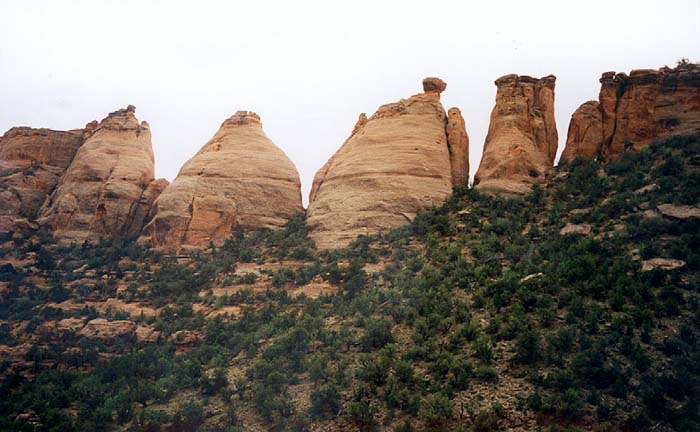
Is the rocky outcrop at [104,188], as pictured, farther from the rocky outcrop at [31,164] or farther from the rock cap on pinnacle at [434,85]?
the rock cap on pinnacle at [434,85]

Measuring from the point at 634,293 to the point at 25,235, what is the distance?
33525 mm

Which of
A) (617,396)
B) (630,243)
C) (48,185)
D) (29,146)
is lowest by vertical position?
(617,396)

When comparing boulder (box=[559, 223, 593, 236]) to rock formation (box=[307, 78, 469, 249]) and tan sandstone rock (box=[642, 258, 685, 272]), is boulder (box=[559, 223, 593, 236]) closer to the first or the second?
tan sandstone rock (box=[642, 258, 685, 272])

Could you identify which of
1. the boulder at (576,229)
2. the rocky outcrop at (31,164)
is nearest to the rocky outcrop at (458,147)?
the boulder at (576,229)

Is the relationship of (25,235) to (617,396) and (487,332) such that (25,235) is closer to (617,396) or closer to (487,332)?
(487,332)

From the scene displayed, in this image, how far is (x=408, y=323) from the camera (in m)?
24.8

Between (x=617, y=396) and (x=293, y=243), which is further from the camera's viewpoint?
(x=293, y=243)

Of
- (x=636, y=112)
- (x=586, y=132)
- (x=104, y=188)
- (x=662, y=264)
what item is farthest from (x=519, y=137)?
(x=104, y=188)

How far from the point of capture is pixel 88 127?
151 feet

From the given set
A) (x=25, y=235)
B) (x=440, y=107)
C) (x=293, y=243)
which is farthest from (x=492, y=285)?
(x=25, y=235)

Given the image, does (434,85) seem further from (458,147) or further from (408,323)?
(408,323)

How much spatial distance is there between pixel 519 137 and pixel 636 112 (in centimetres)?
599

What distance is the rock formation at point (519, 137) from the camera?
3375 cm

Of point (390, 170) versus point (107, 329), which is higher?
point (390, 170)
